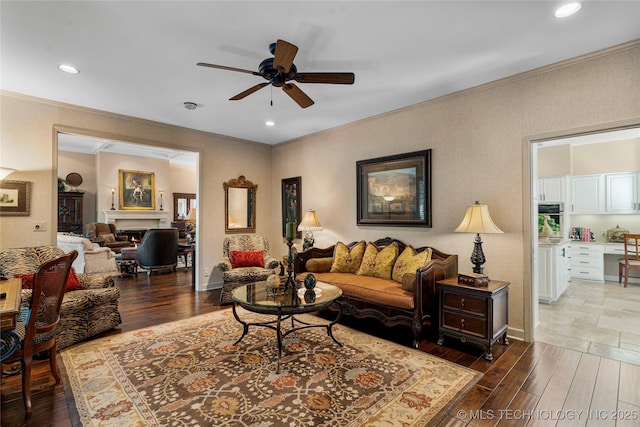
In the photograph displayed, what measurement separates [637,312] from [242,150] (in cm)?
646

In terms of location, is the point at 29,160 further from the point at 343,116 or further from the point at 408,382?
the point at 408,382

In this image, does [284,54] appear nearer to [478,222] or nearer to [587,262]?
[478,222]

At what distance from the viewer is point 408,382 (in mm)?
2365

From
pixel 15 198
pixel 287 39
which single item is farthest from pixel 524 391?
pixel 15 198

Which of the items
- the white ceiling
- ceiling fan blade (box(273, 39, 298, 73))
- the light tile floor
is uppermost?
the white ceiling

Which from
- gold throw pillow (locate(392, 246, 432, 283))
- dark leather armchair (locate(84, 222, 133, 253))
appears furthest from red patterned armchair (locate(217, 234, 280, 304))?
dark leather armchair (locate(84, 222, 133, 253))

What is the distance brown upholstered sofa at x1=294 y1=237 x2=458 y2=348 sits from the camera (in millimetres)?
3039

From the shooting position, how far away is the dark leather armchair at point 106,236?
7.38m

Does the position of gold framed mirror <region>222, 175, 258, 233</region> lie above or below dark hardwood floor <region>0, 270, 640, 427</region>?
above

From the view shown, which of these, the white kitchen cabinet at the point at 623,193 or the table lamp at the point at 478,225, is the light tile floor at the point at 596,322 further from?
the white kitchen cabinet at the point at 623,193

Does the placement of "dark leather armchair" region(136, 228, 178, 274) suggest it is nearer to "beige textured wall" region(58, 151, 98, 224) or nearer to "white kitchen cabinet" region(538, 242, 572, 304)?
"beige textured wall" region(58, 151, 98, 224)

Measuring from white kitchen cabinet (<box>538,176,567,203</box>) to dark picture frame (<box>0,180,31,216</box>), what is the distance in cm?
844

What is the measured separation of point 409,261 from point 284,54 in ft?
8.45

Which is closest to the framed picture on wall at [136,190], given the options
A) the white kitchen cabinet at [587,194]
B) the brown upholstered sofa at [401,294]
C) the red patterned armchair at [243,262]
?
the red patterned armchair at [243,262]
